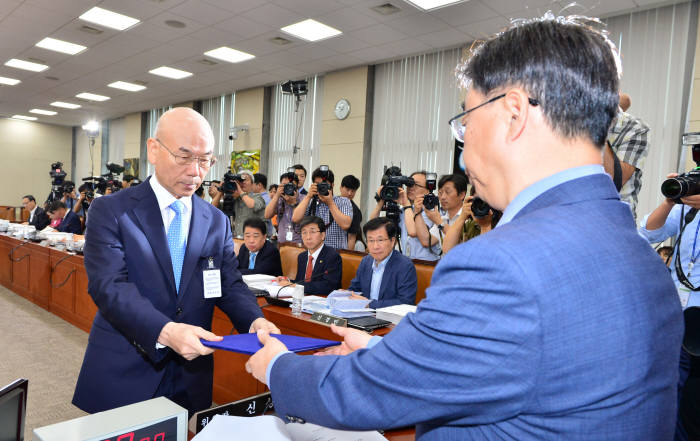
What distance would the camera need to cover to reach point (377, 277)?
10.8ft

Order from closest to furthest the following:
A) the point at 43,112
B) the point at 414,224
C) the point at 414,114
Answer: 1. the point at 414,224
2. the point at 414,114
3. the point at 43,112

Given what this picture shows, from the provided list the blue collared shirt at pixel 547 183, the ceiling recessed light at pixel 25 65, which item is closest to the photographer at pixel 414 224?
the blue collared shirt at pixel 547 183

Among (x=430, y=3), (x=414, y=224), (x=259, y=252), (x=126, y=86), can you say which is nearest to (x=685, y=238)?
(x=414, y=224)

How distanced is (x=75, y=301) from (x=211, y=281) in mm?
4125

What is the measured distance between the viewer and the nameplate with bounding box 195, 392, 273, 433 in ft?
3.45

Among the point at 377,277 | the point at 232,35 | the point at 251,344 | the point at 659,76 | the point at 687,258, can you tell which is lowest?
the point at 377,277

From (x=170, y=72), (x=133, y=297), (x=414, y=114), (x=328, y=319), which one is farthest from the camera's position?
(x=170, y=72)

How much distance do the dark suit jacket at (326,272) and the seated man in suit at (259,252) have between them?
15.0 inches

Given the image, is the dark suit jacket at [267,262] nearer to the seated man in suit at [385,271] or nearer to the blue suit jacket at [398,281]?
the seated man in suit at [385,271]

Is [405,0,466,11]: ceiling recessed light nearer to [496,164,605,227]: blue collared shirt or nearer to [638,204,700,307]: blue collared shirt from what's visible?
[638,204,700,307]: blue collared shirt

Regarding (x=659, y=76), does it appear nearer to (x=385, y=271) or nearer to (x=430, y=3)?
(x=430, y=3)

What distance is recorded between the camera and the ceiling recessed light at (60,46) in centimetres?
721

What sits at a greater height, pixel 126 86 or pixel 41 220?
pixel 126 86

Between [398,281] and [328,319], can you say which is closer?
[328,319]
